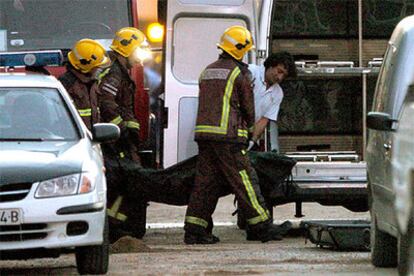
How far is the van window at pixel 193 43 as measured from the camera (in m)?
15.0

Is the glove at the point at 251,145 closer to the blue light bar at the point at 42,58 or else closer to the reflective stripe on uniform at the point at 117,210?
the reflective stripe on uniform at the point at 117,210

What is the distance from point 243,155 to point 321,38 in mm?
2070

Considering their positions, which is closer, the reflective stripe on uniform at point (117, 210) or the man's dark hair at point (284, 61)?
the man's dark hair at point (284, 61)

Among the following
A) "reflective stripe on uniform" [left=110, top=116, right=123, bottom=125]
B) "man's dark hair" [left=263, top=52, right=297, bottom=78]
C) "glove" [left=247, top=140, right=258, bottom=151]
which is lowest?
"glove" [left=247, top=140, right=258, bottom=151]

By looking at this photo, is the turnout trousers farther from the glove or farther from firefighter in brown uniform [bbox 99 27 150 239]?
firefighter in brown uniform [bbox 99 27 150 239]

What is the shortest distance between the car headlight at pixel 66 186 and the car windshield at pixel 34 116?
785 mm

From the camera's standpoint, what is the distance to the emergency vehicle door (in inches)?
586

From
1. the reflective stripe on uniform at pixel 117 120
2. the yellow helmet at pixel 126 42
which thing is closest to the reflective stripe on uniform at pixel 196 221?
the reflective stripe on uniform at pixel 117 120

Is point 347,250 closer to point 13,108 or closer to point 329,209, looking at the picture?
point 13,108

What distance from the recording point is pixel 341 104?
15.7 metres

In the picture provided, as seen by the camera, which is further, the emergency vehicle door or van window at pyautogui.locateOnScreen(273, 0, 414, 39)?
van window at pyautogui.locateOnScreen(273, 0, 414, 39)

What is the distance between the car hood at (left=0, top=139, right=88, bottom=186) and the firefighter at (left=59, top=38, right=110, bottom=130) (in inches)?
119

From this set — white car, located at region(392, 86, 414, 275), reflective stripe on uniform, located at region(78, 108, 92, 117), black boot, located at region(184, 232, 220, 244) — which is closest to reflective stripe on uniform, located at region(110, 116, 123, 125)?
reflective stripe on uniform, located at region(78, 108, 92, 117)

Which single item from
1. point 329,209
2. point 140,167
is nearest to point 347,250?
point 140,167
